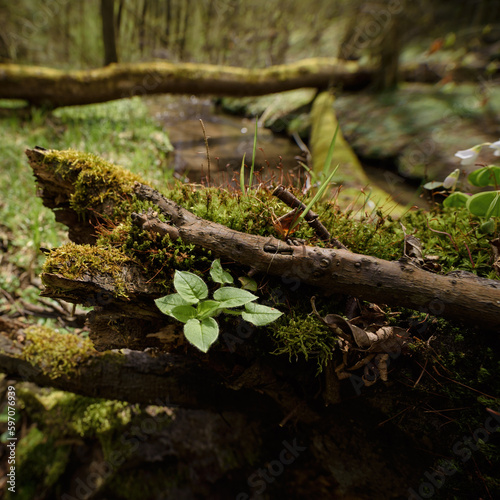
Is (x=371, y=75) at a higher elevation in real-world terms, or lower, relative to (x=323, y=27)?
lower

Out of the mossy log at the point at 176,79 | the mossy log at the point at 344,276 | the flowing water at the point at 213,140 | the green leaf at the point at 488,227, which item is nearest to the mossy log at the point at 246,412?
the mossy log at the point at 344,276

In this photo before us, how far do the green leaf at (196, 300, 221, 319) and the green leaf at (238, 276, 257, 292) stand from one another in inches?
7.4

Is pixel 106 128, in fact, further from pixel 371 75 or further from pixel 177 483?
pixel 371 75

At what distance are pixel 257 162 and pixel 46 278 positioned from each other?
4.33 m

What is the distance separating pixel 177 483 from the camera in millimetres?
2389

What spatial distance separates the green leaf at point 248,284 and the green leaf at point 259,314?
0.12 meters

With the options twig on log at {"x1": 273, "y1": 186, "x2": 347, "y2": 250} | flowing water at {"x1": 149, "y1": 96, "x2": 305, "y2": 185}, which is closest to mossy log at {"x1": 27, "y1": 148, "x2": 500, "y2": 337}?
twig on log at {"x1": 273, "y1": 186, "x2": 347, "y2": 250}

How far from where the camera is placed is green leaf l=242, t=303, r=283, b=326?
1.23m

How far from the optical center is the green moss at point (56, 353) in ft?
6.63

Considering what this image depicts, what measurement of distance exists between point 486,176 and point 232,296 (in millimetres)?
1858

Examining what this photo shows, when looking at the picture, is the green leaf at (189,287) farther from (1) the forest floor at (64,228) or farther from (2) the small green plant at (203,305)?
(1) the forest floor at (64,228)

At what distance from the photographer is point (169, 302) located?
127cm

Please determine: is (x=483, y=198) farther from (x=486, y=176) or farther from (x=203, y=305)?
(x=203, y=305)

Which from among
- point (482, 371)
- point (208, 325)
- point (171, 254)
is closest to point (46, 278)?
point (171, 254)
